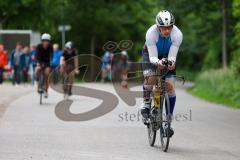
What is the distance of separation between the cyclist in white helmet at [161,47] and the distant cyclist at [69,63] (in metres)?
11.3

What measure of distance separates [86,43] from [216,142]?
45.0 meters

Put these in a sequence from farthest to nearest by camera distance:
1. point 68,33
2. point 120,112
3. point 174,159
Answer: point 68,33
point 120,112
point 174,159

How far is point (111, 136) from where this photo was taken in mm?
14359

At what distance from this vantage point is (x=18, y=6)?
42906 mm

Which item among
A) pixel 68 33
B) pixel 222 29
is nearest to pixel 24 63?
pixel 222 29

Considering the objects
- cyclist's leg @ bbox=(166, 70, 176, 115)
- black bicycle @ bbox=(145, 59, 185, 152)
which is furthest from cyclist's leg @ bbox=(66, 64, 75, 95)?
cyclist's leg @ bbox=(166, 70, 176, 115)

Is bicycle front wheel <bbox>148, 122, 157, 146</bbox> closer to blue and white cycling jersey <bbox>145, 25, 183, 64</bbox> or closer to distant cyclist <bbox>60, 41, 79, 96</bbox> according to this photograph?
blue and white cycling jersey <bbox>145, 25, 183, 64</bbox>

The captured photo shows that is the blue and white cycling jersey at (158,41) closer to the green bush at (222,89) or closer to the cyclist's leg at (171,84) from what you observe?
the cyclist's leg at (171,84)

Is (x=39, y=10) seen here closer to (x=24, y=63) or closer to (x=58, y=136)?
(x=24, y=63)

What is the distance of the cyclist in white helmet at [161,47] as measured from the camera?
40.4 ft

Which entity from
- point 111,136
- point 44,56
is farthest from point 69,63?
point 111,136

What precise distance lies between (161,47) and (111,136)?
2.21 m

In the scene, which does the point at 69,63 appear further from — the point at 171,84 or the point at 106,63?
the point at 106,63

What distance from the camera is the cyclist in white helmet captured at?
40.4 ft
